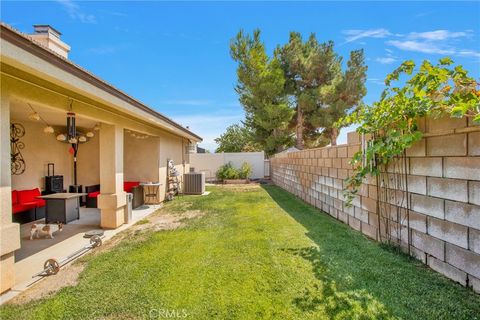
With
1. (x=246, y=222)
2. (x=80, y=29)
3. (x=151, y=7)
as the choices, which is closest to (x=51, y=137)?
(x=80, y=29)

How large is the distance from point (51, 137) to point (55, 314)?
25.6 feet

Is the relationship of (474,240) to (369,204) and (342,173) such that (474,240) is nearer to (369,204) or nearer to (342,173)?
(369,204)

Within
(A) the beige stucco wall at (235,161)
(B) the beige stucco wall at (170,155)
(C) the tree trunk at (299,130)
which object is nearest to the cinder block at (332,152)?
(B) the beige stucco wall at (170,155)

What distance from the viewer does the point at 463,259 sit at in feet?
8.89

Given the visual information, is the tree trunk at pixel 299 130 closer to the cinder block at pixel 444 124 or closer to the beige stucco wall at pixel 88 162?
the beige stucco wall at pixel 88 162

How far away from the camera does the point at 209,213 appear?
7438 millimetres

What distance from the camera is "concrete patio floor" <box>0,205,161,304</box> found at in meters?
3.44

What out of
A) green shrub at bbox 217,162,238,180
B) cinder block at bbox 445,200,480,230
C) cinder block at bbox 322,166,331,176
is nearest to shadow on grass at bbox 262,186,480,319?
cinder block at bbox 445,200,480,230

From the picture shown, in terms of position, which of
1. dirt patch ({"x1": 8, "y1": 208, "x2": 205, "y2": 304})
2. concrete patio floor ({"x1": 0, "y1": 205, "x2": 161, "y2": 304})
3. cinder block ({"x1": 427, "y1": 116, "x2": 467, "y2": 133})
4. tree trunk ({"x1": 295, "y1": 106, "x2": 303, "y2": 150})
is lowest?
dirt patch ({"x1": 8, "y1": 208, "x2": 205, "y2": 304})

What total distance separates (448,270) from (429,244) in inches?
13.9

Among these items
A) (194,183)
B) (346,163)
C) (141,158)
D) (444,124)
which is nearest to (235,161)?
(194,183)

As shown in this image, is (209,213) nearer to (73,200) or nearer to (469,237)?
(73,200)

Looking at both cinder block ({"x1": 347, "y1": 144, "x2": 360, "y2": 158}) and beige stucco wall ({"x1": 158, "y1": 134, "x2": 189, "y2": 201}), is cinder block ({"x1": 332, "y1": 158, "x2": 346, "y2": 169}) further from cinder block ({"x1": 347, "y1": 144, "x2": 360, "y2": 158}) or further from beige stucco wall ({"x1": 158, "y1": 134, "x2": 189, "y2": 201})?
beige stucco wall ({"x1": 158, "y1": 134, "x2": 189, "y2": 201})

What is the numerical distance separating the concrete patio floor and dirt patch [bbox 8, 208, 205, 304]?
15 cm
